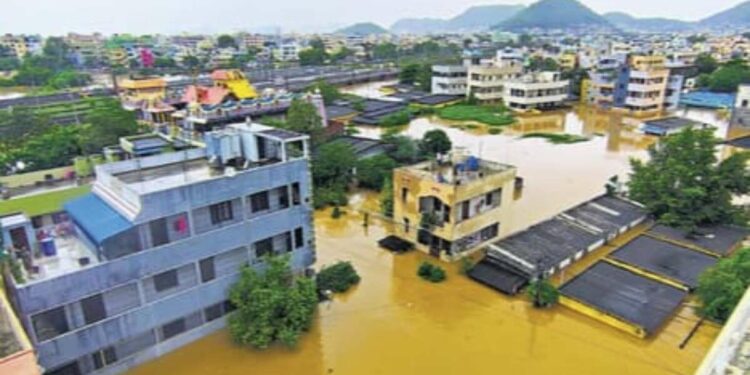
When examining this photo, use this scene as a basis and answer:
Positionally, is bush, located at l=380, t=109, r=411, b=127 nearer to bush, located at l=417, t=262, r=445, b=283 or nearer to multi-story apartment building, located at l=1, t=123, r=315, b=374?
bush, located at l=417, t=262, r=445, b=283

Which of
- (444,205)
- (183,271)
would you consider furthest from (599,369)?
(183,271)

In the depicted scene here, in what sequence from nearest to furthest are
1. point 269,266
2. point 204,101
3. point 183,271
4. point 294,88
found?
1. point 183,271
2. point 269,266
3. point 204,101
4. point 294,88

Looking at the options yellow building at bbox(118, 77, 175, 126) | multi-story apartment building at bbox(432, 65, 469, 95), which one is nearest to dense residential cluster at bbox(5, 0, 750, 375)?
yellow building at bbox(118, 77, 175, 126)

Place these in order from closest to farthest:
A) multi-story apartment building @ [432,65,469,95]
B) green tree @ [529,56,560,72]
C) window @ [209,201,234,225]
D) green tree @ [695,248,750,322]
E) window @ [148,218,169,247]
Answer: window @ [148,218,169,247]
window @ [209,201,234,225]
green tree @ [695,248,750,322]
multi-story apartment building @ [432,65,469,95]
green tree @ [529,56,560,72]

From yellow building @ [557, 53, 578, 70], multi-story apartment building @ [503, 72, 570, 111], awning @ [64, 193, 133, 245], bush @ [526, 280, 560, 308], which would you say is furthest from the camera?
yellow building @ [557, 53, 578, 70]

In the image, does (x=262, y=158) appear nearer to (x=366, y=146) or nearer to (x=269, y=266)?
(x=269, y=266)

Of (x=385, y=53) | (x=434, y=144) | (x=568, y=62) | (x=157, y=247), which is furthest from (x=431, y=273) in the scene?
(x=385, y=53)
